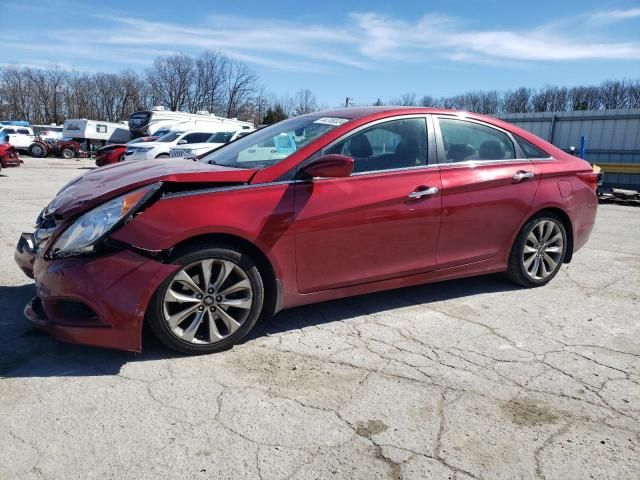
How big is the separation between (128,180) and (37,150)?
114 feet

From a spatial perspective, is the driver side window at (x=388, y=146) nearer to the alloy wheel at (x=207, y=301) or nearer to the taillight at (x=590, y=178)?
the alloy wheel at (x=207, y=301)

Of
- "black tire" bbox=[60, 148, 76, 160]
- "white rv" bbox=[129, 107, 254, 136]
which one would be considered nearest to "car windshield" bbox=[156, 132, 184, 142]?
"white rv" bbox=[129, 107, 254, 136]

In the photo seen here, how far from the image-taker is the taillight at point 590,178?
482cm

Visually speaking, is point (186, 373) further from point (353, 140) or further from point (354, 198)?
point (353, 140)

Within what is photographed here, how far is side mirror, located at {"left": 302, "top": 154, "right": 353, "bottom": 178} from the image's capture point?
331 centimetres

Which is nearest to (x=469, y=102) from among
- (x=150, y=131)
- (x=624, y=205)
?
(x=150, y=131)

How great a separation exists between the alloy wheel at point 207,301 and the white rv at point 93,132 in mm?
36718

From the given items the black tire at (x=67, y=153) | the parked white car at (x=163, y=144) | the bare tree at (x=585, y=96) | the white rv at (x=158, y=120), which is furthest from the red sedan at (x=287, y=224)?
the bare tree at (x=585, y=96)

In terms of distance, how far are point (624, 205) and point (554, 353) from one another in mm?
10858

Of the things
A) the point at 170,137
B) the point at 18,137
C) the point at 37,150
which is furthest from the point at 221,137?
the point at 18,137

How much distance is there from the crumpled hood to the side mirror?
0.38 m

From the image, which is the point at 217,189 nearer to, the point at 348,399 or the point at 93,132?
the point at 348,399

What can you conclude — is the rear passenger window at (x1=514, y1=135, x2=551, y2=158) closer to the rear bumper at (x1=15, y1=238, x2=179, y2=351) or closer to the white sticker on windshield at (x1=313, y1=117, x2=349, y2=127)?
the white sticker on windshield at (x1=313, y1=117, x2=349, y2=127)

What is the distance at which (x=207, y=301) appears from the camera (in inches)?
124
